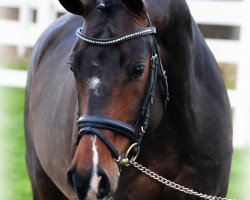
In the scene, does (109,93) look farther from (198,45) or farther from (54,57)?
(54,57)

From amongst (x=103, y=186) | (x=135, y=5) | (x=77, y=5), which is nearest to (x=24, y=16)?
(x=77, y=5)

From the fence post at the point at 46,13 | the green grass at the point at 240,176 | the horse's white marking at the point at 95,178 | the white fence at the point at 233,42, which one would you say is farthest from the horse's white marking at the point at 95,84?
the fence post at the point at 46,13

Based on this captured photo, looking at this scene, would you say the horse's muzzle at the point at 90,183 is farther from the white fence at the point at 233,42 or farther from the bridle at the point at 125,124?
the white fence at the point at 233,42

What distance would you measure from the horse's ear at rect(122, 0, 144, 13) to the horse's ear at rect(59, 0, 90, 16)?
7.1 inches

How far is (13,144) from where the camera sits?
327 inches

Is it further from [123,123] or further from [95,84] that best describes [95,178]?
[95,84]

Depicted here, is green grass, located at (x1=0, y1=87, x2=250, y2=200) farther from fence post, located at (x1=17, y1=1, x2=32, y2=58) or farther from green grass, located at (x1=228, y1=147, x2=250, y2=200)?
fence post, located at (x1=17, y1=1, x2=32, y2=58)

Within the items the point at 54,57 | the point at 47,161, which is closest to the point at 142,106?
the point at 47,161

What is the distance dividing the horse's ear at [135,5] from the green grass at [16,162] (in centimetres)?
349

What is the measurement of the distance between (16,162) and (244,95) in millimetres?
2706

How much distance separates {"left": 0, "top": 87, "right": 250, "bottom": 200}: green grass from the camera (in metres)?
6.62

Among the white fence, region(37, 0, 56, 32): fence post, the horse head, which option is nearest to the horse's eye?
the horse head

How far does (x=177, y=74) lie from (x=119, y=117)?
2.36 feet

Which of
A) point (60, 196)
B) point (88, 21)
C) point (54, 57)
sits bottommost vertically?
point (60, 196)
